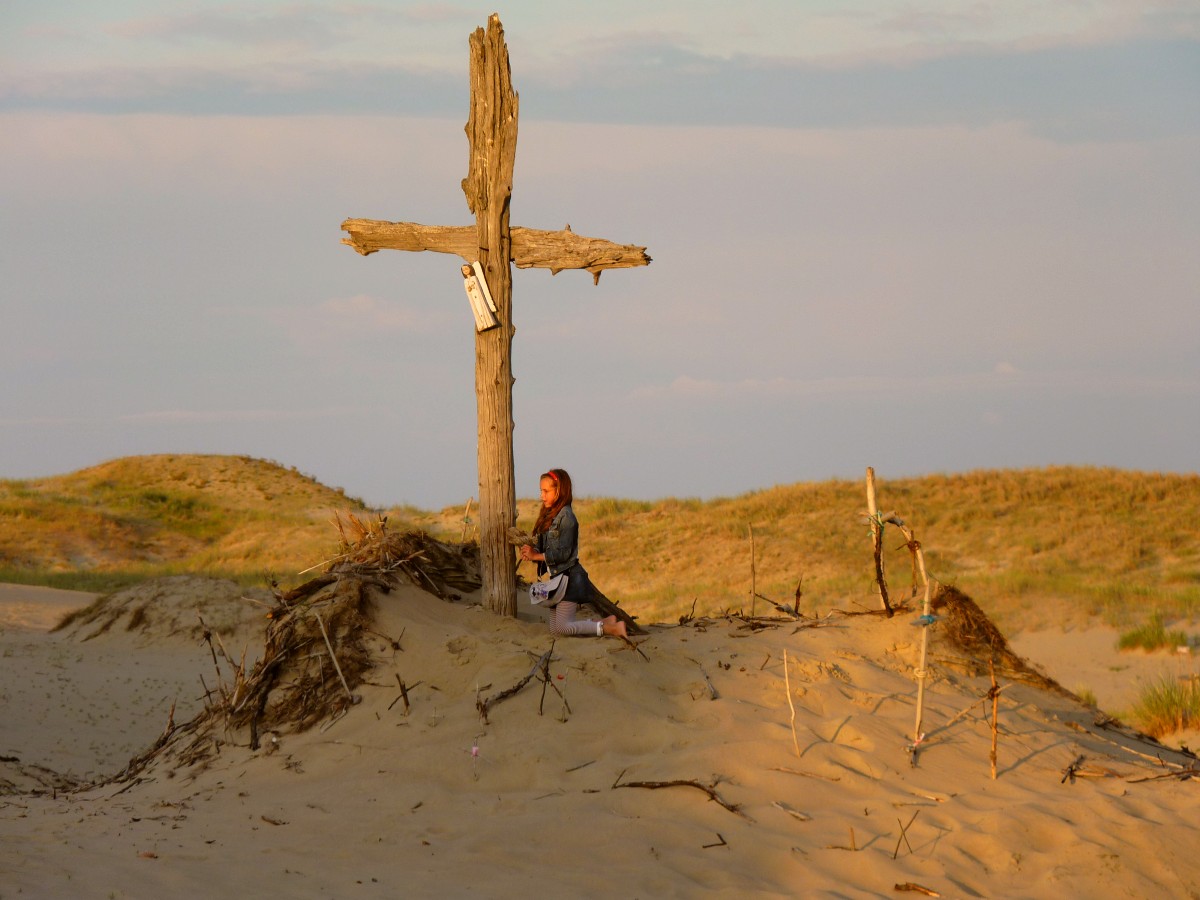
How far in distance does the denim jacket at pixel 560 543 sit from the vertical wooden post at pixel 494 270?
1.00 ft

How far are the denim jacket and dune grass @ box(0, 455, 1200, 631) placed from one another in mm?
5609

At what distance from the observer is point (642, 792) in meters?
5.99

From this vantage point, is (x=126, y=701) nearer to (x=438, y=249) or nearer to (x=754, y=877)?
(x=438, y=249)

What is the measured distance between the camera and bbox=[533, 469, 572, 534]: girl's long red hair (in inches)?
333

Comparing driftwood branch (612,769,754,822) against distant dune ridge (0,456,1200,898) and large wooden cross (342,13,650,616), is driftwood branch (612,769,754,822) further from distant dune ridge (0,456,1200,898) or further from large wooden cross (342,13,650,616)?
large wooden cross (342,13,650,616)

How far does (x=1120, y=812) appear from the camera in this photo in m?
6.11

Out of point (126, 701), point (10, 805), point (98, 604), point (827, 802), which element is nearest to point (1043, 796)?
point (827, 802)

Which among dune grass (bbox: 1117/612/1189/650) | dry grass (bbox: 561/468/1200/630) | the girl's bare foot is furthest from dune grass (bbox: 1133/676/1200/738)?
the girl's bare foot

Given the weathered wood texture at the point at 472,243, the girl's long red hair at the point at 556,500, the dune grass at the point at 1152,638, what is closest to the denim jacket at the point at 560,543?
the girl's long red hair at the point at 556,500

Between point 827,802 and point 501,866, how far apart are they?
1.89 metres

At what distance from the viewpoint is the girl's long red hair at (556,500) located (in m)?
8.47

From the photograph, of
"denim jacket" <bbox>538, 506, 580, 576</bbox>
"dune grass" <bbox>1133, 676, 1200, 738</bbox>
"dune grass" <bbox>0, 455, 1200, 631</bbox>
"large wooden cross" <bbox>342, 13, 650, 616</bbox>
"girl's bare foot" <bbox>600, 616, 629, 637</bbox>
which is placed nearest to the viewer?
"girl's bare foot" <bbox>600, 616, 629, 637</bbox>

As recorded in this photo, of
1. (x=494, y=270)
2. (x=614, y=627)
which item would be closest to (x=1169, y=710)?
(x=614, y=627)

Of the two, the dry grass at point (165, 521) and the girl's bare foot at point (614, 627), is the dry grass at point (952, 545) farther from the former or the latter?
the girl's bare foot at point (614, 627)
